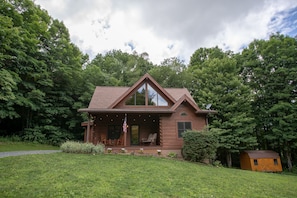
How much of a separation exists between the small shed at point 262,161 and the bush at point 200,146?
7910 mm

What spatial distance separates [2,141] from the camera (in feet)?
43.1

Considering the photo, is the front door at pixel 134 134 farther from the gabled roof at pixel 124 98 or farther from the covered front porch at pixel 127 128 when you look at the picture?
the gabled roof at pixel 124 98

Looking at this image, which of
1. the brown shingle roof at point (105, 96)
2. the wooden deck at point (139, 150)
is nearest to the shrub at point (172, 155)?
the wooden deck at point (139, 150)

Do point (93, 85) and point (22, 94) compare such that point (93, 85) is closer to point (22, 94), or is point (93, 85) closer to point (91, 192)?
point (22, 94)

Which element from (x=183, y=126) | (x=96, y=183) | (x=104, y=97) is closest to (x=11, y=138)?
(x=104, y=97)

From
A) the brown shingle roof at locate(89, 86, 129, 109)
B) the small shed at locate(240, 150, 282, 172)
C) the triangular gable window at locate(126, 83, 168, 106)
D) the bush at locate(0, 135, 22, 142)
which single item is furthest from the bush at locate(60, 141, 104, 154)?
the small shed at locate(240, 150, 282, 172)

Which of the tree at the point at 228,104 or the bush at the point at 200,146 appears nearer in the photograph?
the bush at the point at 200,146

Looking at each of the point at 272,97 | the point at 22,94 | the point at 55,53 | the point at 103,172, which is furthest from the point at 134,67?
the point at 103,172

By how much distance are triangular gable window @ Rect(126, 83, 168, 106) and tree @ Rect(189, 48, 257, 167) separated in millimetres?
4624

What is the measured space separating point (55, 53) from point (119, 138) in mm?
11866

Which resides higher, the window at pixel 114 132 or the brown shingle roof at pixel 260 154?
the window at pixel 114 132

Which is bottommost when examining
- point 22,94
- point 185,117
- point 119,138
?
point 119,138

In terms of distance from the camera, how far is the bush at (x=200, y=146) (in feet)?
31.7

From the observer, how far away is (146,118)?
13273 millimetres
